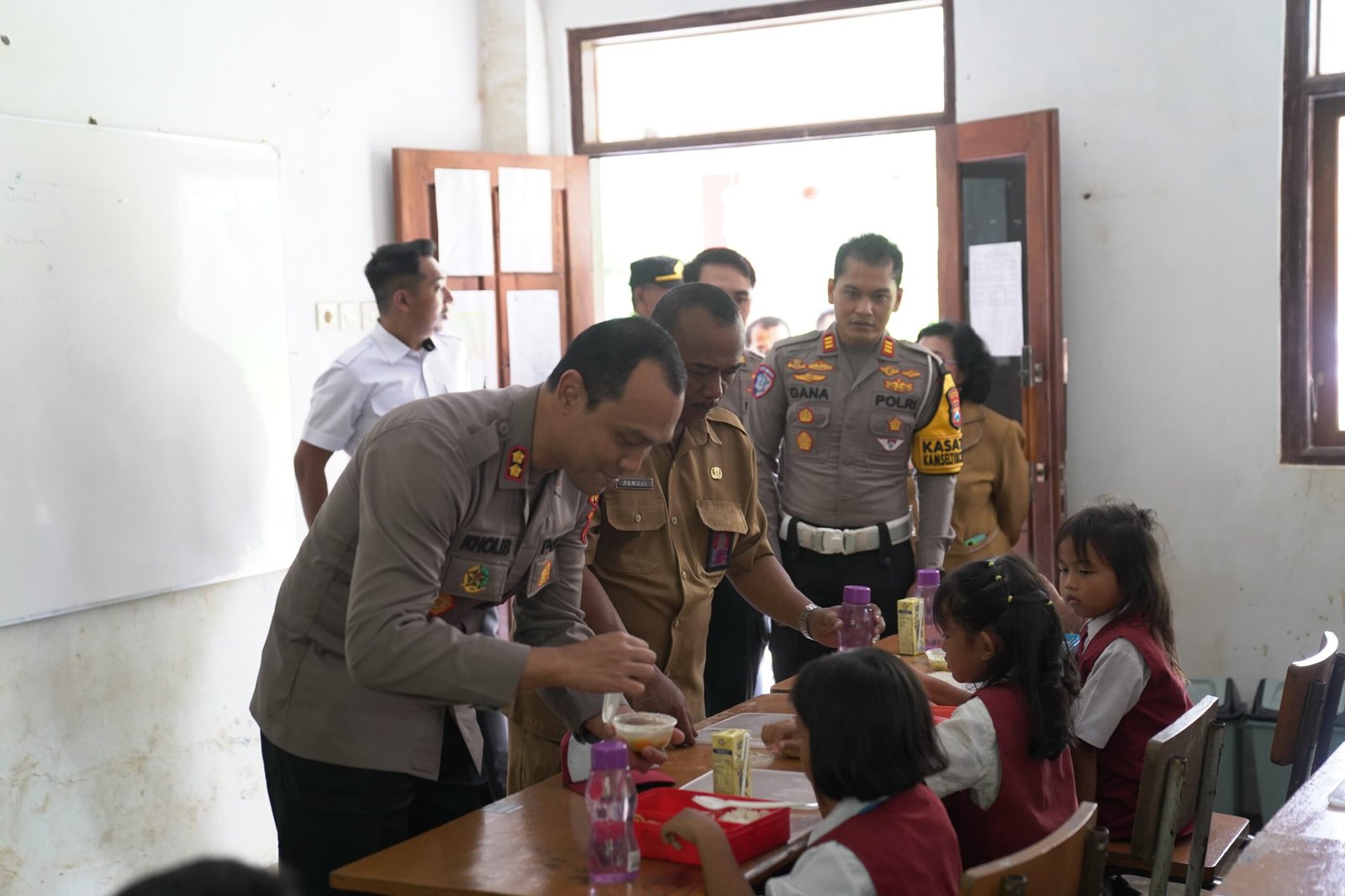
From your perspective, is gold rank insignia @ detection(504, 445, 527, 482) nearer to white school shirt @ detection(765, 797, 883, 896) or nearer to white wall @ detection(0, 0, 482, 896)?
white school shirt @ detection(765, 797, 883, 896)

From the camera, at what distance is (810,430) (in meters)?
3.81

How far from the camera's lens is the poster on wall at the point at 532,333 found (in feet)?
17.7

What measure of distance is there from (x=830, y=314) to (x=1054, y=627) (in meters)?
4.73

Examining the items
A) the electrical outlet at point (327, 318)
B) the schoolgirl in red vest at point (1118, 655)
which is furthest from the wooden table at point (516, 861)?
the electrical outlet at point (327, 318)

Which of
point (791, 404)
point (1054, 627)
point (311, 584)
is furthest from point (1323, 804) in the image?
point (791, 404)

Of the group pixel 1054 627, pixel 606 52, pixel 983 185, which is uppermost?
pixel 606 52

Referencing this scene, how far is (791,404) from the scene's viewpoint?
3.87 metres

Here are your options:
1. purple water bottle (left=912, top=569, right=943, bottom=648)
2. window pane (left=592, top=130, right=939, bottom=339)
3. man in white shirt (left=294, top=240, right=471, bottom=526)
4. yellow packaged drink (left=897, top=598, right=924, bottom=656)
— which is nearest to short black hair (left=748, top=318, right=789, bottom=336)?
window pane (left=592, top=130, right=939, bottom=339)

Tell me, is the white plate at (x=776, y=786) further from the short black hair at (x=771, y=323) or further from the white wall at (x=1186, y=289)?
the short black hair at (x=771, y=323)

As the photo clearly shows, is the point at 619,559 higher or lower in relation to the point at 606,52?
lower

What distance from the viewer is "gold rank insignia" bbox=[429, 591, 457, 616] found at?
6.71ft

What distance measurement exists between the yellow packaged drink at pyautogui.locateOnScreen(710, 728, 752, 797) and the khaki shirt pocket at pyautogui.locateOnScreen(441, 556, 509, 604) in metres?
0.41

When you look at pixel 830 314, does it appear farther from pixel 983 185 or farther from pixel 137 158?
pixel 137 158

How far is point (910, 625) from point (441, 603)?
135 centimetres
